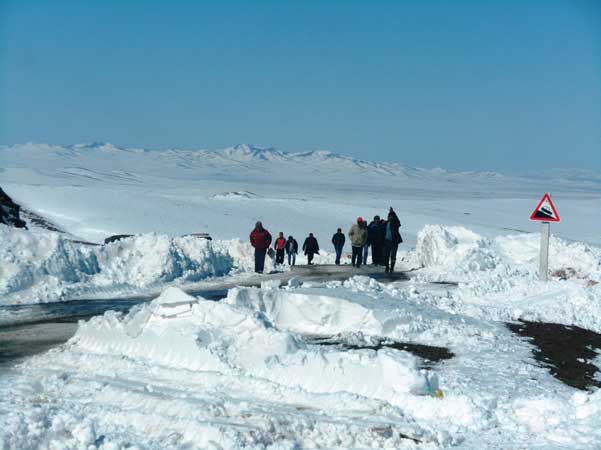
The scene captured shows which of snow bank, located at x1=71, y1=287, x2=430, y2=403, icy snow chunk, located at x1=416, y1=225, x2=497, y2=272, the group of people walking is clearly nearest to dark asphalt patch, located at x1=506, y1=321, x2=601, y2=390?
snow bank, located at x1=71, y1=287, x2=430, y2=403

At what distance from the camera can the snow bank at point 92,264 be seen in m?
14.2

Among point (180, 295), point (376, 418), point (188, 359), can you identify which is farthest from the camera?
point (180, 295)

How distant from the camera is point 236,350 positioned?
8.32m

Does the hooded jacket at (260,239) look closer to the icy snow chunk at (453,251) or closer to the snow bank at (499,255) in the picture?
the snow bank at (499,255)

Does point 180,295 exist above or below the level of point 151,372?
above

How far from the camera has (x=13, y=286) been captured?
548 inches

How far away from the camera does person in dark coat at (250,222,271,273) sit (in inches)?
741

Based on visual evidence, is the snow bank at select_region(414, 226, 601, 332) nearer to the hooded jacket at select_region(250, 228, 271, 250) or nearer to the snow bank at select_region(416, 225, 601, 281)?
the snow bank at select_region(416, 225, 601, 281)

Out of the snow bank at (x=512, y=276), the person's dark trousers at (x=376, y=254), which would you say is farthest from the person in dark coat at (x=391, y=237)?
the person's dark trousers at (x=376, y=254)

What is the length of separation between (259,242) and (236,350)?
10.6 metres

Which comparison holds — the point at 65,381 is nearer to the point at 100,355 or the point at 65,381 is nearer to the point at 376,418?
the point at 100,355

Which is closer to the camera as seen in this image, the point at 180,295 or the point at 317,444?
the point at 317,444

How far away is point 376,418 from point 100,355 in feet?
13.1

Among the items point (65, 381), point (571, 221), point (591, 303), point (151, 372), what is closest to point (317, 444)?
point (151, 372)
